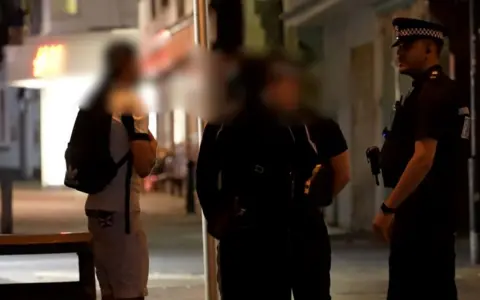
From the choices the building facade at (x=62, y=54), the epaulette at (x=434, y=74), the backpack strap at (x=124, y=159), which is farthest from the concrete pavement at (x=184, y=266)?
the epaulette at (x=434, y=74)

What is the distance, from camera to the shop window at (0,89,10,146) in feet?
103

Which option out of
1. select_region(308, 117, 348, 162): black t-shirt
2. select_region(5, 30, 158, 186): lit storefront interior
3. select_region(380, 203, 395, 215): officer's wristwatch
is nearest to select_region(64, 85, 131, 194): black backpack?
select_region(5, 30, 158, 186): lit storefront interior

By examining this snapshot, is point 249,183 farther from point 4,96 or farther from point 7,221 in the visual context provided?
point 4,96

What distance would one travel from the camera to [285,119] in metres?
4.29

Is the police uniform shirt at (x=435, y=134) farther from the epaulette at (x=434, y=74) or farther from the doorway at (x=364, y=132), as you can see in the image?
the doorway at (x=364, y=132)

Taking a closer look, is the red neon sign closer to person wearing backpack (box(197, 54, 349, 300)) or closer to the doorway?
person wearing backpack (box(197, 54, 349, 300))

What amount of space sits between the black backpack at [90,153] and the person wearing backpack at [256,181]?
3.71ft

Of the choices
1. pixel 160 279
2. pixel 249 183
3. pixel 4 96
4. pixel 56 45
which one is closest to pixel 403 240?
pixel 249 183

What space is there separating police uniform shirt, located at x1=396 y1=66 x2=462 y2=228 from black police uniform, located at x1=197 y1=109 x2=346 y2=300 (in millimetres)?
573

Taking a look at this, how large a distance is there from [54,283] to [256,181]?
149cm

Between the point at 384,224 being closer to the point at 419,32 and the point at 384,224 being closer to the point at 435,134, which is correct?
the point at 435,134

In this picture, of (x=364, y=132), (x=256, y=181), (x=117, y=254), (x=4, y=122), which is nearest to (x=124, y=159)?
(x=117, y=254)

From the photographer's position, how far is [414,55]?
189 inches

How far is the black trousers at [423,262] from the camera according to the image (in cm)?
478
